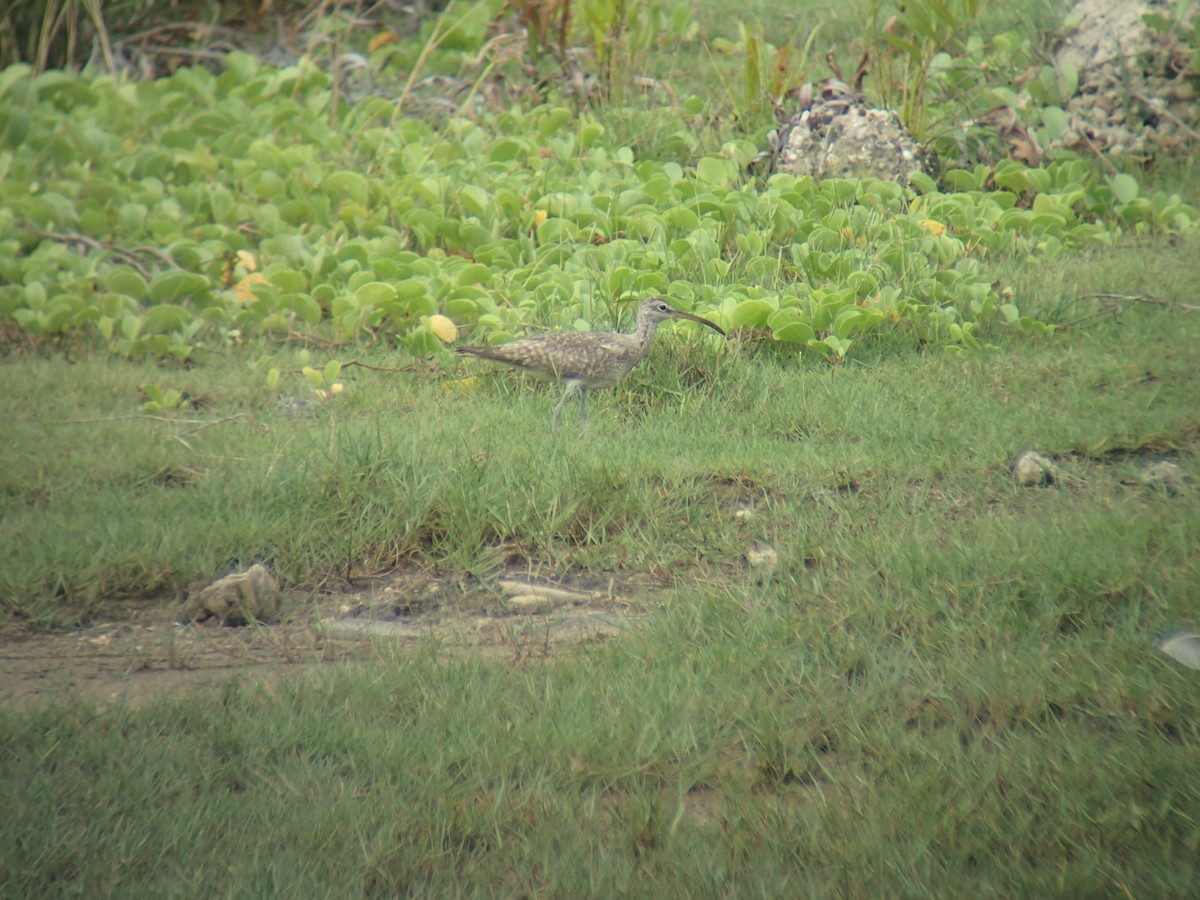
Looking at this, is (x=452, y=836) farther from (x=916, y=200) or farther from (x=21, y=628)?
(x=916, y=200)

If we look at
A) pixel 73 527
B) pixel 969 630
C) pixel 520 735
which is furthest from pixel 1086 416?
pixel 73 527

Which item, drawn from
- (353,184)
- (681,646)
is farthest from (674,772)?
(353,184)

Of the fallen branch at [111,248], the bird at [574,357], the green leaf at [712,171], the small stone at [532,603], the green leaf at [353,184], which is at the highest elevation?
the green leaf at [712,171]

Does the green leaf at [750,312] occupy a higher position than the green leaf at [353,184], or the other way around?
the green leaf at [353,184]

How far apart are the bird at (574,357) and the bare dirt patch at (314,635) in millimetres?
1332

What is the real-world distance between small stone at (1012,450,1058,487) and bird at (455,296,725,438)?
75.9 inches

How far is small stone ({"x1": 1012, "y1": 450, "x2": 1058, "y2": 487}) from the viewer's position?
5.07 m

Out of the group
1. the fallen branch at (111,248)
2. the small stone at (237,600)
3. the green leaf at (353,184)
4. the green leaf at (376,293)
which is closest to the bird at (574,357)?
the green leaf at (376,293)

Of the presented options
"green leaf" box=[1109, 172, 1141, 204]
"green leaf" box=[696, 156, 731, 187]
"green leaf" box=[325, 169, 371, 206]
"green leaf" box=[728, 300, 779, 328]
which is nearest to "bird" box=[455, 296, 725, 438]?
"green leaf" box=[728, 300, 779, 328]

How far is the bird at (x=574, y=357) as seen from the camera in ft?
19.1

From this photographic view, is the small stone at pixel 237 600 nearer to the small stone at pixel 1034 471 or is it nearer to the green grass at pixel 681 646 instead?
the green grass at pixel 681 646

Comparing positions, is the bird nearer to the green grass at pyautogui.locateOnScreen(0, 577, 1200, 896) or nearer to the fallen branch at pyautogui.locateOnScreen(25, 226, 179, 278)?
the green grass at pyautogui.locateOnScreen(0, 577, 1200, 896)

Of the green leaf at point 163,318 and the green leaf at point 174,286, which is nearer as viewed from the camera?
the green leaf at point 163,318

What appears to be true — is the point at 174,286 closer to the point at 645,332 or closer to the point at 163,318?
the point at 163,318
